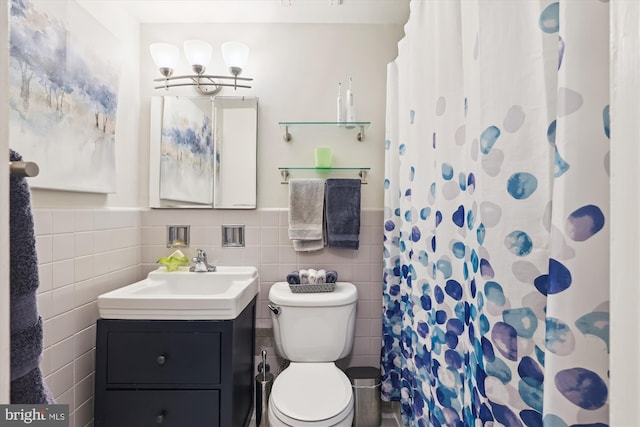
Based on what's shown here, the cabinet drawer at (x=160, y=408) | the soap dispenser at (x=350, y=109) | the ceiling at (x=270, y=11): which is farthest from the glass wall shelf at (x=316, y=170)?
the cabinet drawer at (x=160, y=408)

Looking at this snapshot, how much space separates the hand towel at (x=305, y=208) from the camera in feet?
5.98

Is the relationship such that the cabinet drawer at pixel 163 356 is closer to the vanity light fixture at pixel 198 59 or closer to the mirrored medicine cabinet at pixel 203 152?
the mirrored medicine cabinet at pixel 203 152

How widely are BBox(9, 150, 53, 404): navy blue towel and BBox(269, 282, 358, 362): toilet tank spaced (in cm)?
113

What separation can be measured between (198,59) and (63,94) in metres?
0.73

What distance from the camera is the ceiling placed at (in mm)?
1724

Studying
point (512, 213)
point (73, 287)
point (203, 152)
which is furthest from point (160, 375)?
point (512, 213)

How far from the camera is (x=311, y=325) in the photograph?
162 cm

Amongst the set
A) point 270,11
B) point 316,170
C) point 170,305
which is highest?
point 270,11

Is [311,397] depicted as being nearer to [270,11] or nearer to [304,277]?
[304,277]

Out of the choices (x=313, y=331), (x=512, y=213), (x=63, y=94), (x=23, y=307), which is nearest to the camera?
(x=23, y=307)

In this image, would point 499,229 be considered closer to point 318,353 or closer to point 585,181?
point 585,181
